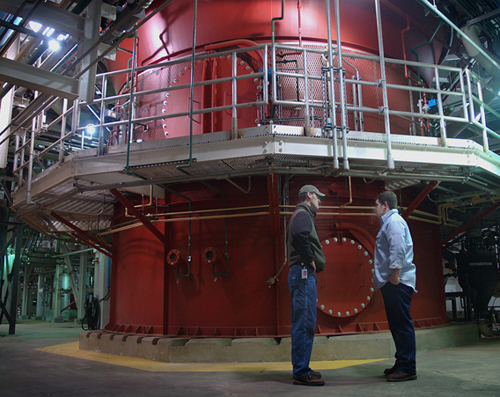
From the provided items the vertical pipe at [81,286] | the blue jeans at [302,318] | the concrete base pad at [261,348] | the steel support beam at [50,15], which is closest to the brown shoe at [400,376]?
the blue jeans at [302,318]

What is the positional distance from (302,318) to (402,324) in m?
1.04

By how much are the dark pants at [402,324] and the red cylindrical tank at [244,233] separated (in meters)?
2.38

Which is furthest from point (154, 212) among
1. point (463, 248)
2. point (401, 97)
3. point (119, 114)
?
point (463, 248)

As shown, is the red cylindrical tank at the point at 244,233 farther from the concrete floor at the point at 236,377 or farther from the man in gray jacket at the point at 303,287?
the man in gray jacket at the point at 303,287

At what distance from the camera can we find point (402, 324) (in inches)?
184

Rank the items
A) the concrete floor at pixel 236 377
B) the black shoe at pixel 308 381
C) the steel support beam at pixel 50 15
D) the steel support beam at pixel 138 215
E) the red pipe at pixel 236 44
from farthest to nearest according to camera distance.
Result: the red pipe at pixel 236 44 → the steel support beam at pixel 138 215 → the steel support beam at pixel 50 15 → the black shoe at pixel 308 381 → the concrete floor at pixel 236 377

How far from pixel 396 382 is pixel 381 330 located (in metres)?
2.85

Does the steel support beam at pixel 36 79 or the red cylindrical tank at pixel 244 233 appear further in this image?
the red cylindrical tank at pixel 244 233

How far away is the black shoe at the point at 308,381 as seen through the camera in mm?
4496

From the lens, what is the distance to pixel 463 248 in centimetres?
1157

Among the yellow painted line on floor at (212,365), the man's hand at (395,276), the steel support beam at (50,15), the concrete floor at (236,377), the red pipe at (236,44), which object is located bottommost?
the yellow painted line on floor at (212,365)

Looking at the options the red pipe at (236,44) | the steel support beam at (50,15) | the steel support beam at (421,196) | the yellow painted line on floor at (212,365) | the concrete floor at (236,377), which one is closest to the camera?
the concrete floor at (236,377)

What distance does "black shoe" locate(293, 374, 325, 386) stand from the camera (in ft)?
14.8

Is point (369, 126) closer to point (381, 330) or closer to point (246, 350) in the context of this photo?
point (381, 330)
